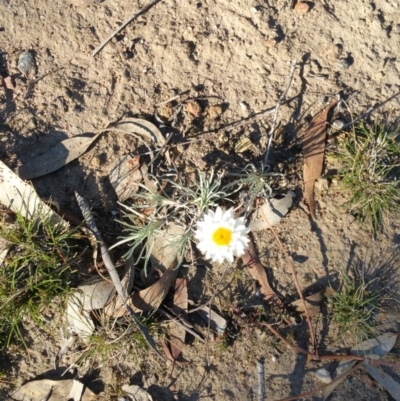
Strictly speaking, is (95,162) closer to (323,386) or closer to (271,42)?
(271,42)

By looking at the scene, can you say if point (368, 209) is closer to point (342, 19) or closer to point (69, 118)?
point (342, 19)

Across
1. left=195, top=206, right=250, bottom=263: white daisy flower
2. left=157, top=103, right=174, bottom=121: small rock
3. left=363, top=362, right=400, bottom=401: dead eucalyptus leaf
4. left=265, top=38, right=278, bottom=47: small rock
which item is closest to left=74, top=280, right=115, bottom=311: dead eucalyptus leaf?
left=195, top=206, right=250, bottom=263: white daisy flower

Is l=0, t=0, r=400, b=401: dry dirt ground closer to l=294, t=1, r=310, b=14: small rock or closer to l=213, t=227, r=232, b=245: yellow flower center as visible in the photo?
l=294, t=1, r=310, b=14: small rock

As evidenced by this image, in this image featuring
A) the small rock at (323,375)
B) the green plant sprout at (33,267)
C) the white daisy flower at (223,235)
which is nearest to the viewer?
the white daisy flower at (223,235)

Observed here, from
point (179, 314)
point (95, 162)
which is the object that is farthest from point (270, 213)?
point (95, 162)

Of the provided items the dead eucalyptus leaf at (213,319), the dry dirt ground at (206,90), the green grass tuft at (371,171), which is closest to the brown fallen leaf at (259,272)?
the dry dirt ground at (206,90)

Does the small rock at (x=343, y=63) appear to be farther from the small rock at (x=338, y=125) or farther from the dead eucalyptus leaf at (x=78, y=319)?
the dead eucalyptus leaf at (x=78, y=319)
